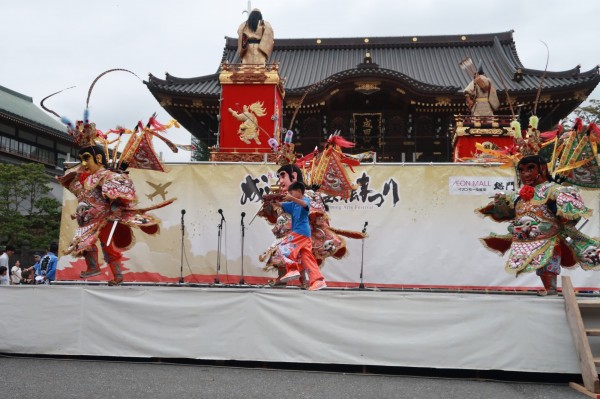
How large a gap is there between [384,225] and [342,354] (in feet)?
13.7

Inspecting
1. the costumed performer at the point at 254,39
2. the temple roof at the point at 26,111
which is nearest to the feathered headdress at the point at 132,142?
the costumed performer at the point at 254,39

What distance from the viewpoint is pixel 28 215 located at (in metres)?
17.7

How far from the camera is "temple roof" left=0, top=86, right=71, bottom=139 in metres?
23.2

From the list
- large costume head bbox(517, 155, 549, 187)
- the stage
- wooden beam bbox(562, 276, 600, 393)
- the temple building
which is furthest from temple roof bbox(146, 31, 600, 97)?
wooden beam bbox(562, 276, 600, 393)

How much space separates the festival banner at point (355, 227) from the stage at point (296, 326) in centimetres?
351

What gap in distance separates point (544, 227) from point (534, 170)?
2.12ft

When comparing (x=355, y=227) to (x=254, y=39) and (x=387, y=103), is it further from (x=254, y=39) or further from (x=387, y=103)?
(x=387, y=103)

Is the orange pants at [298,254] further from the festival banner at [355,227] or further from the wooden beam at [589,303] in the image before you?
the festival banner at [355,227]

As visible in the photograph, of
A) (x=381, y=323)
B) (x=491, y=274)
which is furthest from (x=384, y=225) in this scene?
(x=381, y=323)

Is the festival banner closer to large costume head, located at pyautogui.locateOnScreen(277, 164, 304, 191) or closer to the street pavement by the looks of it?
large costume head, located at pyautogui.locateOnScreen(277, 164, 304, 191)

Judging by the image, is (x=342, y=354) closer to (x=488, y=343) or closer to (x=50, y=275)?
(x=488, y=343)

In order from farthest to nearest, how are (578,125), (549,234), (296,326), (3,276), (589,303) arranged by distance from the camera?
(3,276) < (578,125) < (549,234) < (296,326) < (589,303)

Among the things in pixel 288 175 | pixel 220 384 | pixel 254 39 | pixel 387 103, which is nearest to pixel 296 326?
pixel 220 384

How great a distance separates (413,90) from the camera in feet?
39.3
